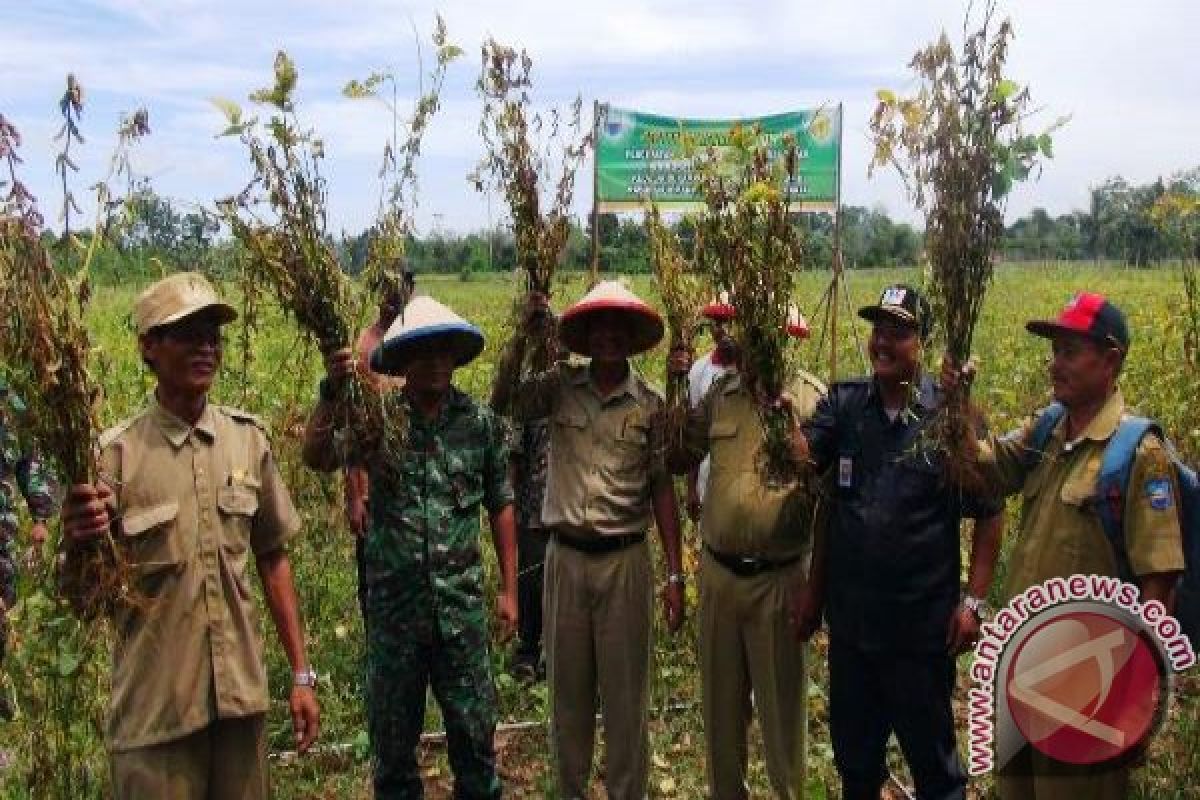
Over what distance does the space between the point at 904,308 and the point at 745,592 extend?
113 cm

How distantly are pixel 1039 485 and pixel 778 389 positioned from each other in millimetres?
872

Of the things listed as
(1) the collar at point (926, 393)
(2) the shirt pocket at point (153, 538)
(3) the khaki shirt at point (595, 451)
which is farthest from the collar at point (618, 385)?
(2) the shirt pocket at point (153, 538)

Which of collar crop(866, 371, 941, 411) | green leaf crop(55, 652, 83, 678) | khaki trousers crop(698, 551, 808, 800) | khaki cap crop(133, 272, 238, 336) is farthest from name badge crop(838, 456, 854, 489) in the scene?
green leaf crop(55, 652, 83, 678)

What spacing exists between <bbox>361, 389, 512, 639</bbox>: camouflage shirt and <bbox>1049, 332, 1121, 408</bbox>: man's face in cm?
189

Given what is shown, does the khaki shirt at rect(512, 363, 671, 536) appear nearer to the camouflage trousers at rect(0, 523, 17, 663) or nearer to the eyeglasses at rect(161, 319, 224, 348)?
the eyeglasses at rect(161, 319, 224, 348)

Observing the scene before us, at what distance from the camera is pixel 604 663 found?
3547mm

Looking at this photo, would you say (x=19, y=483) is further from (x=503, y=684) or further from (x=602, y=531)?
(x=503, y=684)

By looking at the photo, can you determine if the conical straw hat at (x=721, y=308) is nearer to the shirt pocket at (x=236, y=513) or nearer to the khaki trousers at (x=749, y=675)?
the khaki trousers at (x=749, y=675)

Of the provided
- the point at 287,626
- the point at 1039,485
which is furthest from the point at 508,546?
the point at 1039,485

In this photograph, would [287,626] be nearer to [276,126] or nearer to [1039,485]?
[276,126]

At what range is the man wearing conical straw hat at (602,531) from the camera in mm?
3520

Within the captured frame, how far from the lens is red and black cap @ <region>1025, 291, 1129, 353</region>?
9.59ft

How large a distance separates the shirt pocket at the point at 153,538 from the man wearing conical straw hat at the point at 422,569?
2.08 feet

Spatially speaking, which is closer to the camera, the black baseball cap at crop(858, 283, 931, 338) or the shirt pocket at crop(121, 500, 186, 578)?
the shirt pocket at crop(121, 500, 186, 578)
